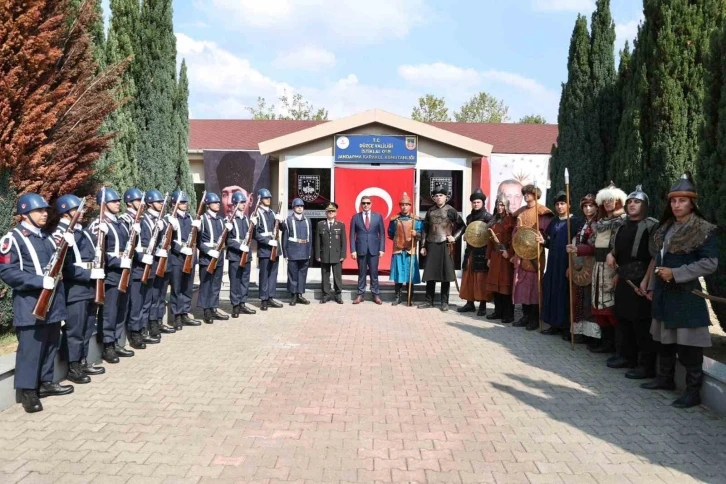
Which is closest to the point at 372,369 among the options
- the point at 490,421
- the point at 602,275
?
the point at 490,421

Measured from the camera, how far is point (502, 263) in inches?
363

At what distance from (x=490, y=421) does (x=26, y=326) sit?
3862 millimetres

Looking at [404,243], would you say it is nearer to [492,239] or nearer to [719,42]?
[492,239]

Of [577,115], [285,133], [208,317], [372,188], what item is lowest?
[208,317]

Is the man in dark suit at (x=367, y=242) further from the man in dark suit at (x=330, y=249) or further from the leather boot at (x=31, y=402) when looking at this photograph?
the leather boot at (x=31, y=402)

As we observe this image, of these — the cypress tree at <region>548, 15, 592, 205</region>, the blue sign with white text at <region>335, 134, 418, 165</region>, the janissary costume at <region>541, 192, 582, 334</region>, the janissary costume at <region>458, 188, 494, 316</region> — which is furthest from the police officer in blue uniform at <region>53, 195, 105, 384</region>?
the cypress tree at <region>548, 15, 592, 205</region>

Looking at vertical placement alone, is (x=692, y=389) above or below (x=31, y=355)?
below

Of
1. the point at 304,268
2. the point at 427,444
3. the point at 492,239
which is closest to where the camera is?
the point at 427,444

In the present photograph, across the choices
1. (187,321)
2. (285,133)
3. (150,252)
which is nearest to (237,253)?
(187,321)

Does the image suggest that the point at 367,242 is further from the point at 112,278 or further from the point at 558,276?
the point at 112,278

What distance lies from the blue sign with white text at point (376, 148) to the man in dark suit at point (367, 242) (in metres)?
2.61

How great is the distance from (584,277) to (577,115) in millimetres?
5827

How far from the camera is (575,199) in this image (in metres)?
12.1

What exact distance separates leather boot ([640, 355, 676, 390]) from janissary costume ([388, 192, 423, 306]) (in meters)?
5.49
